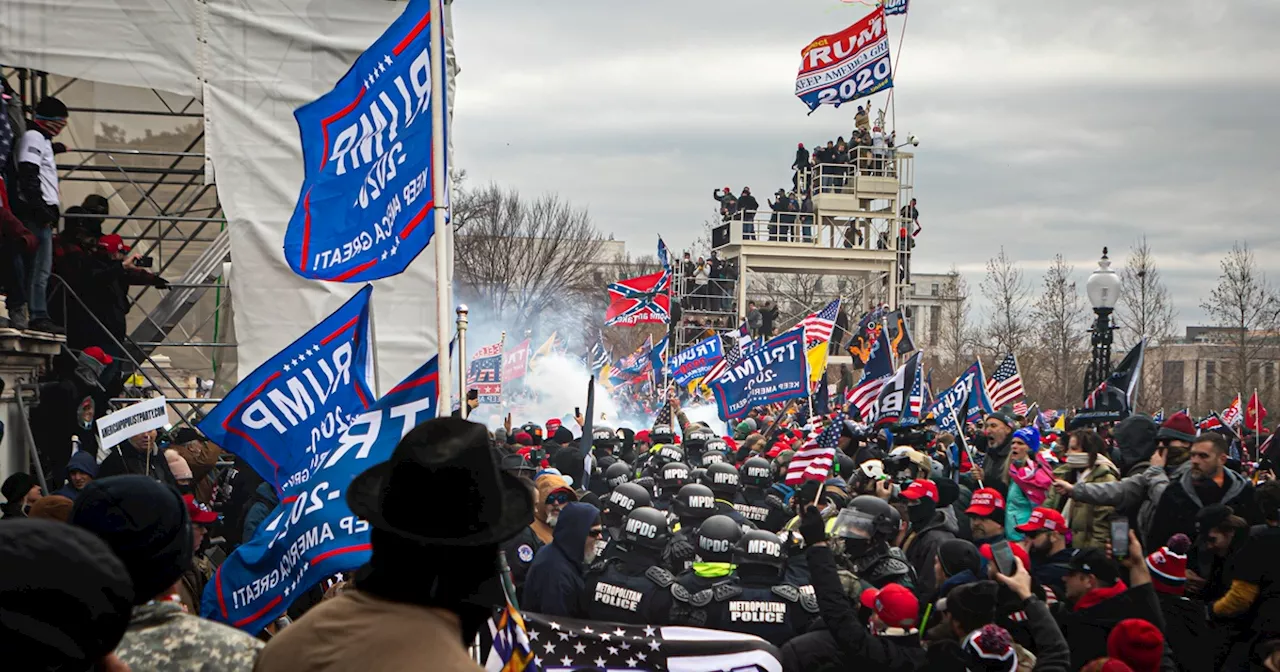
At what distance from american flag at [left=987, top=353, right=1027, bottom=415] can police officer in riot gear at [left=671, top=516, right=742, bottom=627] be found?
46.0 ft

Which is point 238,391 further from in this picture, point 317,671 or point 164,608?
point 317,671

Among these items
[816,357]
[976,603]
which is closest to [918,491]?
[976,603]

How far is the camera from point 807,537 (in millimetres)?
6430

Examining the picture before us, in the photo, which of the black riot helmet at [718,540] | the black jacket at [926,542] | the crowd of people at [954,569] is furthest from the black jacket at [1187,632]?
the black riot helmet at [718,540]

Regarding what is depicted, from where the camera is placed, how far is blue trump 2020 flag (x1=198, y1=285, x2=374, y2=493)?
586 centimetres

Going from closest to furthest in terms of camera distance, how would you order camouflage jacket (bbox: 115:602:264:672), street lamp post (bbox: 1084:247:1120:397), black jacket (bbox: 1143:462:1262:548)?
camouflage jacket (bbox: 115:602:264:672), black jacket (bbox: 1143:462:1262:548), street lamp post (bbox: 1084:247:1120:397)

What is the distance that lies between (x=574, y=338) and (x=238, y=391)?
51.8 metres

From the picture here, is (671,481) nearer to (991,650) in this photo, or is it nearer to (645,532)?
(645,532)

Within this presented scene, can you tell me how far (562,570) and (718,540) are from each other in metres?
0.92

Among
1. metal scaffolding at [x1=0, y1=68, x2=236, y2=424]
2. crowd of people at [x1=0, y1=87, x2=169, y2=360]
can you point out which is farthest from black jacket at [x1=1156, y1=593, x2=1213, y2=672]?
metal scaffolding at [x1=0, y1=68, x2=236, y2=424]

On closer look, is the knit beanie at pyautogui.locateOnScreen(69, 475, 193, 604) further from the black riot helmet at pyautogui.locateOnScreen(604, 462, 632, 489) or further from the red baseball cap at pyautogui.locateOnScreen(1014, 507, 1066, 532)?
the black riot helmet at pyautogui.locateOnScreen(604, 462, 632, 489)

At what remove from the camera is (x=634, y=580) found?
682 cm

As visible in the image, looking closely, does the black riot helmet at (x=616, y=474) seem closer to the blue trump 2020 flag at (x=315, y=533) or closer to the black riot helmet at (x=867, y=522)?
the black riot helmet at (x=867, y=522)

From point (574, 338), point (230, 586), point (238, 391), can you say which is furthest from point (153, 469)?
point (574, 338)
